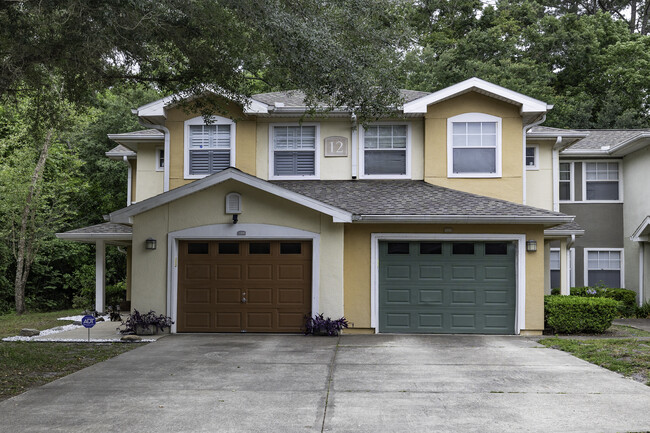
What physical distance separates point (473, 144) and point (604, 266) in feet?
28.6

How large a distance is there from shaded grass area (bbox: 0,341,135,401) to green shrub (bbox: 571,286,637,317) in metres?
14.6

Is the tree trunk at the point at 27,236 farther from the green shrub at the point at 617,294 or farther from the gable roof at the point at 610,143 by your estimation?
the green shrub at the point at 617,294

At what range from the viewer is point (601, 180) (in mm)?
22125

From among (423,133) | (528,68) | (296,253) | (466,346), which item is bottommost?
(466,346)

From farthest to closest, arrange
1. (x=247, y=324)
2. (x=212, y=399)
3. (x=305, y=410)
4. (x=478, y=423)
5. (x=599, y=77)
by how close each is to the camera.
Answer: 1. (x=599, y=77)
2. (x=247, y=324)
3. (x=212, y=399)
4. (x=305, y=410)
5. (x=478, y=423)

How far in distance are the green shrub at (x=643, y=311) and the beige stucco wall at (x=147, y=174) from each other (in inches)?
592

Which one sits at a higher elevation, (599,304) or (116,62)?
(116,62)

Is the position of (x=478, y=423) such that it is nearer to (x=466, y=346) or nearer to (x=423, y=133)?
(x=466, y=346)

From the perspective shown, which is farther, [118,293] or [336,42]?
[118,293]

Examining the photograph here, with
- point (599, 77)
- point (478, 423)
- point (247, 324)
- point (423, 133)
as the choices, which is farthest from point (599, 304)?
point (599, 77)

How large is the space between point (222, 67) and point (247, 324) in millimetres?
5958

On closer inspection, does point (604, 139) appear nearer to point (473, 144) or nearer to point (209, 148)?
point (473, 144)

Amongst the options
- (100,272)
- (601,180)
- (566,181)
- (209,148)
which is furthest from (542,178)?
(100,272)

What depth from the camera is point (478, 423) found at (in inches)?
269
